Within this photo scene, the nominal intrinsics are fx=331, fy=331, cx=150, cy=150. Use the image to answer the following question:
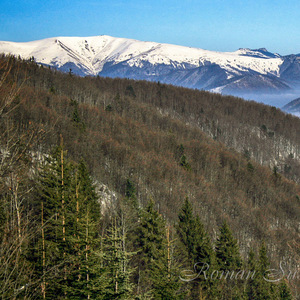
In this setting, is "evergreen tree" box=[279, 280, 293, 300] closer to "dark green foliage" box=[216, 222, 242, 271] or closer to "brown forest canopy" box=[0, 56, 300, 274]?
"brown forest canopy" box=[0, 56, 300, 274]

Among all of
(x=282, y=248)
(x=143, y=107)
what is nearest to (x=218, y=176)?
(x=282, y=248)

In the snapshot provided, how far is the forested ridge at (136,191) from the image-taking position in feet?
30.5

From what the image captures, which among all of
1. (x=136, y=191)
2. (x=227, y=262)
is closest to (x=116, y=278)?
(x=227, y=262)

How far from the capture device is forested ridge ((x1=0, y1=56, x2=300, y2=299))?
9.31m

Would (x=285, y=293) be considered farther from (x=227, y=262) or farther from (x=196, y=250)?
(x=196, y=250)

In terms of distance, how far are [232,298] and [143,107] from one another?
4536 inches

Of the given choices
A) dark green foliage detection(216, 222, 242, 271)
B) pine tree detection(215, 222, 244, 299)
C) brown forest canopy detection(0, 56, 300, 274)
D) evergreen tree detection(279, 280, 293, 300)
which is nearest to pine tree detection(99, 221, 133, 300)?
brown forest canopy detection(0, 56, 300, 274)

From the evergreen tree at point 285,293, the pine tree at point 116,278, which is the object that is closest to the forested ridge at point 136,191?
the pine tree at point 116,278

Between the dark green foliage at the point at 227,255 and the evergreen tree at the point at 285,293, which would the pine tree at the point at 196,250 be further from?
the evergreen tree at the point at 285,293

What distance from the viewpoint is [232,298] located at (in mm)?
31547

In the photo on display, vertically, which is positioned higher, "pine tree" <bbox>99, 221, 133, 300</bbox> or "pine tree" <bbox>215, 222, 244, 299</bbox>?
"pine tree" <bbox>99, 221, 133, 300</bbox>

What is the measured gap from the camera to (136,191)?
238 ft

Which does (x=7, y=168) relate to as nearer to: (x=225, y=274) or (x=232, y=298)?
(x=225, y=274)

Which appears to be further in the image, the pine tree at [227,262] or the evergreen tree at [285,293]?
the pine tree at [227,262]
